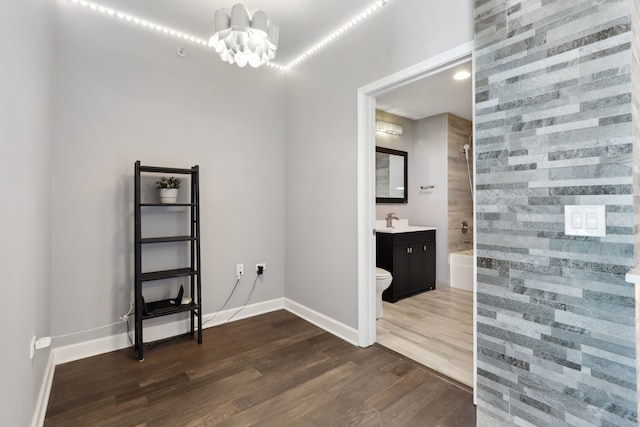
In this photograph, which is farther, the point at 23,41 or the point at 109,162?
the point at 109,162

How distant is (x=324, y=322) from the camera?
277 centimetres

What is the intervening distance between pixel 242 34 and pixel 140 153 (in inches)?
54.1

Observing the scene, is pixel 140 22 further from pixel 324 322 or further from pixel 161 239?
pixel 324 322

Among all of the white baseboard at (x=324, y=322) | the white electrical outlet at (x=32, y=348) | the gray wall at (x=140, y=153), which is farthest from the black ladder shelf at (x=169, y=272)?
the white baseboard at (x=324, y=322)

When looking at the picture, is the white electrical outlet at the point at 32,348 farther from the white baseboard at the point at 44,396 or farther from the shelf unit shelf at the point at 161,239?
the shelf unit shelf at the point at 161,239

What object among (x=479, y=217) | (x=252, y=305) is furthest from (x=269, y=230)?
(x=479, y=217)

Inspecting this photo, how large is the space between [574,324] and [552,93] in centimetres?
94

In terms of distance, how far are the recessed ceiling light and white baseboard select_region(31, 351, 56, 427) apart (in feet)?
12.6

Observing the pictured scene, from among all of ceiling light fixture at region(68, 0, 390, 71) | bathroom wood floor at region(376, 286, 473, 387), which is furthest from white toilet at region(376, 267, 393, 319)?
ceiling light fixture at region(68, 0, 390, 71)

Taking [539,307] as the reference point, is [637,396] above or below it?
below

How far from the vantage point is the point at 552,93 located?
1.26 m

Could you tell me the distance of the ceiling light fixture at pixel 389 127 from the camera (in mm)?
3994

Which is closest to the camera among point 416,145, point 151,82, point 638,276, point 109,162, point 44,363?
point 638,276

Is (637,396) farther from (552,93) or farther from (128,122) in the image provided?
(128,122)
